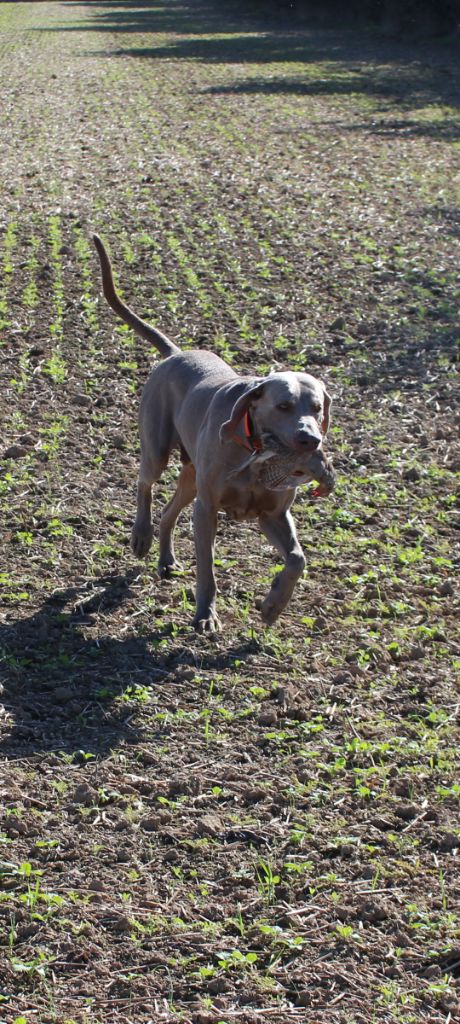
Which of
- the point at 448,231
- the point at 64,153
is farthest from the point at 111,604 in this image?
the point at 64,153

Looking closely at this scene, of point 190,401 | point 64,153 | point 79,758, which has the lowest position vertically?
point 64,153

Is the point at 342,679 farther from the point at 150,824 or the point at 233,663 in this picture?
the point at 150,824

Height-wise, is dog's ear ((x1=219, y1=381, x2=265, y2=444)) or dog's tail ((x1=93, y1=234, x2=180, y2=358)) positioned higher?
dog's ear ((x1=219, y1=381, x2=265, y2=444))

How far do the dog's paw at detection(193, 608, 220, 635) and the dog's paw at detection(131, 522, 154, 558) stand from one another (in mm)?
821

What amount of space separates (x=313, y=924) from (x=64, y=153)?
15599 millimetres

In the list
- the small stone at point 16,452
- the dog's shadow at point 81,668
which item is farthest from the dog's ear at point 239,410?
the small stone at point 16,452

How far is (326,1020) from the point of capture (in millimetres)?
3391

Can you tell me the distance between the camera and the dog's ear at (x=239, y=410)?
5012 mm

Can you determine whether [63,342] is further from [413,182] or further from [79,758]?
[413,182]

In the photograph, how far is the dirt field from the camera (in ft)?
12.0

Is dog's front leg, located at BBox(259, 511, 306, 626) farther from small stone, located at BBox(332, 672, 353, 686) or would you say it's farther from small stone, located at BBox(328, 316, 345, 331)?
small stone, located at BBox(328, 316, 345, 331)

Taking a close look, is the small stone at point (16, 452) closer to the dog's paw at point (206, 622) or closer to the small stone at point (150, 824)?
the dog's paw at point (206, 622)

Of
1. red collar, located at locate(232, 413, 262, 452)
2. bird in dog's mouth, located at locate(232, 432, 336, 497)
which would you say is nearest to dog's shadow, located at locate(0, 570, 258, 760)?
bird in dog's mouth, located at locate(232, 432, 336, 497)

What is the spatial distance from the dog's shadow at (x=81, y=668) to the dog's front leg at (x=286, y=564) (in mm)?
233
